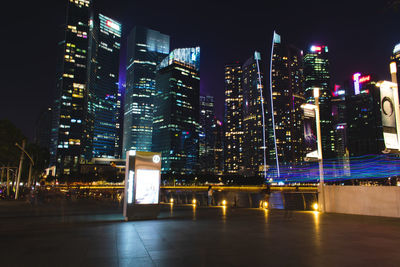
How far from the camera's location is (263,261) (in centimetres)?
651

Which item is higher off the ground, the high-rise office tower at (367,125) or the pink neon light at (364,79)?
the pink neon light at (364,79)

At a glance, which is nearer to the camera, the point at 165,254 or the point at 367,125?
the point at 165,254

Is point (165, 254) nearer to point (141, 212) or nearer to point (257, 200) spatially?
point (141, 212)

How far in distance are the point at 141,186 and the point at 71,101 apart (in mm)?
193881

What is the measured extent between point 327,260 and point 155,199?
431 inches

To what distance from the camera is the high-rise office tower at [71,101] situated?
618 ft

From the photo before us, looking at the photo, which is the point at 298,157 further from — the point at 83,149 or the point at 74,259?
the point at 74,259

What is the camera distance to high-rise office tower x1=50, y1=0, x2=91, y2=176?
188 m

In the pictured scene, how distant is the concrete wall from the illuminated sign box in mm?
10623

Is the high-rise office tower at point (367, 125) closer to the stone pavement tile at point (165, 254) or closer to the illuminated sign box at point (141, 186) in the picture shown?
the illuminated sign box at point (141, 186)

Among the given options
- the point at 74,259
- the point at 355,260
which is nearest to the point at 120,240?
the point at 74,259

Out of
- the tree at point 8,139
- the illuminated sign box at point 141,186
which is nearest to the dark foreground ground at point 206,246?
the illuminated sign box at point 141,186

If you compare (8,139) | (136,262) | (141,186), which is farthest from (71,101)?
(136,262)

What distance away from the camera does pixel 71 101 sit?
19062 cm
